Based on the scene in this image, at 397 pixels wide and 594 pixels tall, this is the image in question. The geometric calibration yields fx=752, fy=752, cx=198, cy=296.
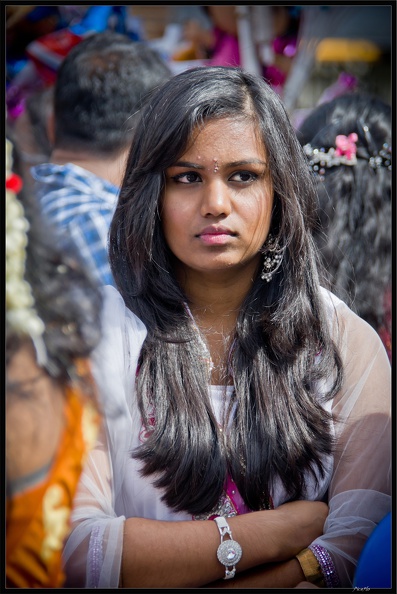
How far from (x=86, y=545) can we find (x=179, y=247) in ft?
2.39

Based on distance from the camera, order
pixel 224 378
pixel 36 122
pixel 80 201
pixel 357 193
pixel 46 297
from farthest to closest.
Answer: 1. pixel 36 122
2. pixel 80 201
3. pixel 357 193
4. pixel 224 378
5. pixel 46 297

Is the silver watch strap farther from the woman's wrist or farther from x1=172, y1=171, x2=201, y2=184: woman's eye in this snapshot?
x1=172, y1=171, x2=201, y2=184: woman's eye

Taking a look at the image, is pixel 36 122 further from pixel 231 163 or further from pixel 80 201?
pixel 231 163

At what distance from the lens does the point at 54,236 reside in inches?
69.1

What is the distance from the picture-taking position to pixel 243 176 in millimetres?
1815

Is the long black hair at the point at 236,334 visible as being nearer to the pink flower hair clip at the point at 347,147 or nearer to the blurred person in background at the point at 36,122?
the pink flower hair clip at the point at 347,147

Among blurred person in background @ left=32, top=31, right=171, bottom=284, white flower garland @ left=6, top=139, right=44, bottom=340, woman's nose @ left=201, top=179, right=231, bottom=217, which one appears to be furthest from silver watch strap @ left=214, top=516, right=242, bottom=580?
blurred person in background @ left=32, top=31, right=171, bottom=284

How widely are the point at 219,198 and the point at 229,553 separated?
0.81m

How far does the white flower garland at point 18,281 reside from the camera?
165 cm

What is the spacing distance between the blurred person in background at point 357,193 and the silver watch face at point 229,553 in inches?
44.7

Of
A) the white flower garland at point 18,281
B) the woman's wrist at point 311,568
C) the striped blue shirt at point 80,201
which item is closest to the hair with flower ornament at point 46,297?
the white flower garland at point 18,281

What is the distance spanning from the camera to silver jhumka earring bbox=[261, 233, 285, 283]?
1.91 metres

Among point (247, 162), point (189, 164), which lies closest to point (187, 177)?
point (189, 164)

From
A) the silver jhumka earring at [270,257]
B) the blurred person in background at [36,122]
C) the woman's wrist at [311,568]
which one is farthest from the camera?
the blurred person in background at [36,122]
